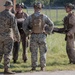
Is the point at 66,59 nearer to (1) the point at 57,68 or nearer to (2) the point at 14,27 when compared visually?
(1) the point at 57,68

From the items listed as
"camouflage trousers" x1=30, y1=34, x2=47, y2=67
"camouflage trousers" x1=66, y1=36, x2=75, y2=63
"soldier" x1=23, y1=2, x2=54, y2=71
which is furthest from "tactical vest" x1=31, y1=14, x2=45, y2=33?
"camouflage trousers" x1=66, y1=36, x2=75, y2=63

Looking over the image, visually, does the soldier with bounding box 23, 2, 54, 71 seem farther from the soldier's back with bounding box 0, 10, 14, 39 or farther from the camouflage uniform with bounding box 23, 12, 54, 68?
the soldier's back with bounding box 0, 10, 14, 39

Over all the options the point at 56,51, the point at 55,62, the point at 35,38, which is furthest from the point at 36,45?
the point at 56,51

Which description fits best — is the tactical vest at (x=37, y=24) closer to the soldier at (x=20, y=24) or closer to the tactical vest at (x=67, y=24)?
the tactical vest at (x=67, y=24)

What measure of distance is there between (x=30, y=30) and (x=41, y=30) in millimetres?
315

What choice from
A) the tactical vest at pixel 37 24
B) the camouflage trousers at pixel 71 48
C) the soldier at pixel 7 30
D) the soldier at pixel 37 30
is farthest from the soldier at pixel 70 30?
the soldier at pixel 7 30

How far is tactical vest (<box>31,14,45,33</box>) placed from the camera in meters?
10.1

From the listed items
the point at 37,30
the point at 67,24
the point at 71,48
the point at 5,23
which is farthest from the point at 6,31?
the point at 71,48

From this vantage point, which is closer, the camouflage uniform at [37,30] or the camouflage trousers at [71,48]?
the camouflage uniform at [37,30]

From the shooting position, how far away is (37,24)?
1015 cm

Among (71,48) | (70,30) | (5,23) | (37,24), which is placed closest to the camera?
(5,23)

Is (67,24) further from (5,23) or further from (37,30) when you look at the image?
(5,23)

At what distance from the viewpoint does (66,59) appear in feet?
41.4

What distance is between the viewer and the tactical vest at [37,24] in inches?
398
